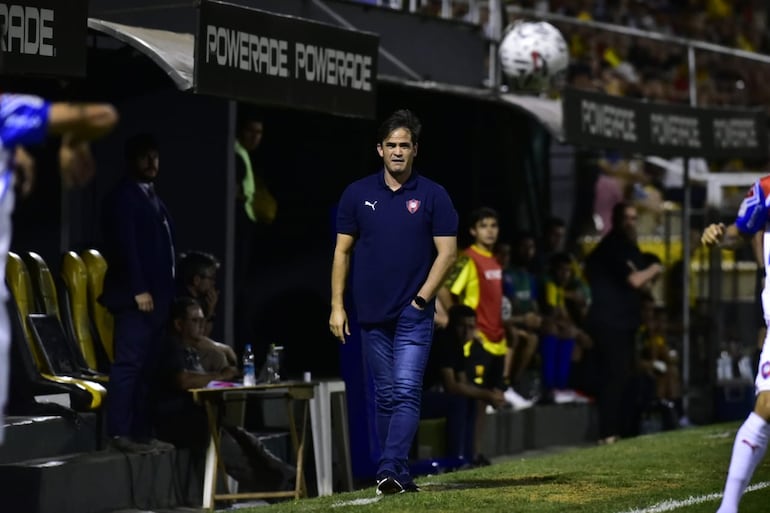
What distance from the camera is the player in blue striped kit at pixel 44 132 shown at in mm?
6520

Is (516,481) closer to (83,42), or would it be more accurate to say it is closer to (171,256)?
(171,256)

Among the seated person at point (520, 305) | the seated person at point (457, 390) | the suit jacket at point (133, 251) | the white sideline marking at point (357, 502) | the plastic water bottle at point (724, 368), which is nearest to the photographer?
the white sideline marking at point (357, 502)

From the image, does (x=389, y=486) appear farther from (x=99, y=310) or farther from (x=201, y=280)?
(x=201, y=280)

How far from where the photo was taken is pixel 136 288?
458 inches

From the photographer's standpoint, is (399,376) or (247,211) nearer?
(399,376)

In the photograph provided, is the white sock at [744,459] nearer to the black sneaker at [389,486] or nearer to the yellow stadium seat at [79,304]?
the black sneaker at [389,486]

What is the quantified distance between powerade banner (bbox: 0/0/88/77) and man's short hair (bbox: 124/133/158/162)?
5.36 ft

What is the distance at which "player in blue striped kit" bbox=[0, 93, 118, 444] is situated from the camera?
6.52m

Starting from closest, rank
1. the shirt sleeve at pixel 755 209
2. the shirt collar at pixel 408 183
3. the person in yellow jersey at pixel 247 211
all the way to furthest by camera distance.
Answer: the shirt sleeve at pixel 755 209 < the shirt collar at pixel 408 183 < the person in yellow jersey at pixel 247 211

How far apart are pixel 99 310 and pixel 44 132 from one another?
614cm

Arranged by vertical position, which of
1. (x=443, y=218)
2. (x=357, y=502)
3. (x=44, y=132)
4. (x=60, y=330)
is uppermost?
(x=44, y=132)

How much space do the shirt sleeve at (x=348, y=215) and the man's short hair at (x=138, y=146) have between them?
1966 mm

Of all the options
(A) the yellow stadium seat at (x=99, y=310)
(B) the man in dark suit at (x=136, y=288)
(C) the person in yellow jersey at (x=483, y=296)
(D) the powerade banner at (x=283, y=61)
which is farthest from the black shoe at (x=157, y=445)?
(C) the person in yellow jersey at (x=483, y=296)

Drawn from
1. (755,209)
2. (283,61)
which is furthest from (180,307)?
(755,209)
